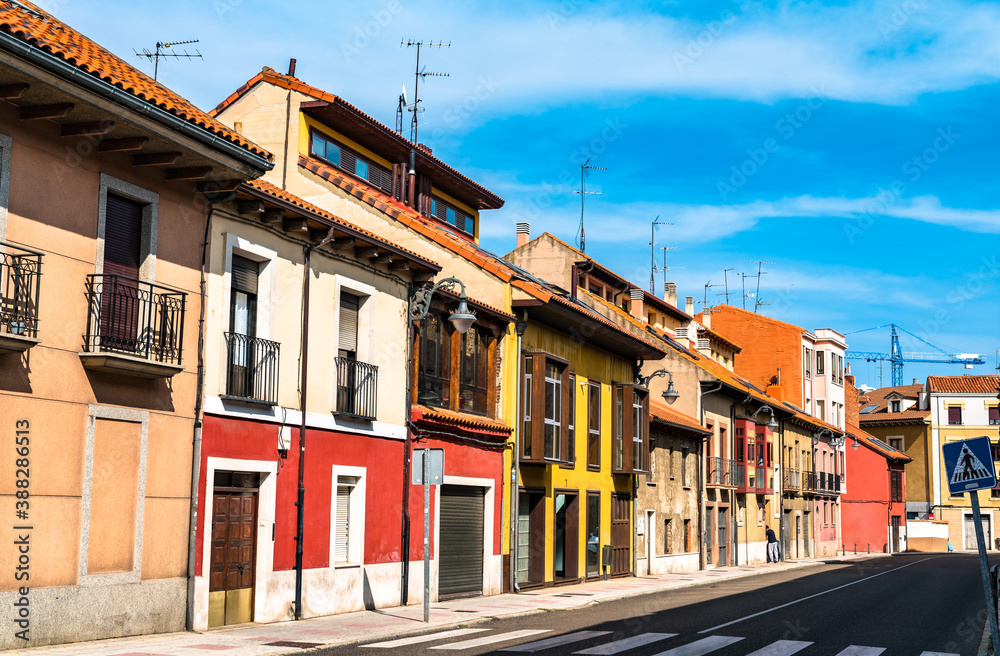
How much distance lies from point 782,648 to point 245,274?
973cm

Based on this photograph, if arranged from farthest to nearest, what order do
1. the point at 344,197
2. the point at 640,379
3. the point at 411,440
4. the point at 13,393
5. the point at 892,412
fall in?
the point at 892,412
the point at 640,379
the point at 344,197
the point at 411,440
the point at 13,393

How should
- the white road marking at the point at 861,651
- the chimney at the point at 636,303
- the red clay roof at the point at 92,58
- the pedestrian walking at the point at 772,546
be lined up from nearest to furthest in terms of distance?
the red clay roof at the point at 92,58, the white road marking at the point at 861,651, the chimney at the point at 636,303, the pedestrian walking at the point at 772,546

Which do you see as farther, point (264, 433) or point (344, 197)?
point (344, 197)

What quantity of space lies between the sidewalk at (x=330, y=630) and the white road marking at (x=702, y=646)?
13.8 feet

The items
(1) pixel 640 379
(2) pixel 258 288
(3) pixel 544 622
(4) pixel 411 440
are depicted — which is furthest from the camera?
(1) pixel 640 379

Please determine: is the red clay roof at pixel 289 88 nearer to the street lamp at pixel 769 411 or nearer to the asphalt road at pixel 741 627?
the asphalt road at pixel 741 627

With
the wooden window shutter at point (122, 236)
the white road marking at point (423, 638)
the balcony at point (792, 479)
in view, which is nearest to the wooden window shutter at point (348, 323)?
the wooden window shutter at point (122, 236)

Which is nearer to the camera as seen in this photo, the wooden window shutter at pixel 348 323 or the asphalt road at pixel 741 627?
the asphalt road at pixel 741 627

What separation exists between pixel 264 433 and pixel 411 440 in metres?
4.96

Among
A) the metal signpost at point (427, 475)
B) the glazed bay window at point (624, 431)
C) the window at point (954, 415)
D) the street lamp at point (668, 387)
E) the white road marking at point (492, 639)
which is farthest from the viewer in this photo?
the window at point (954, 415)

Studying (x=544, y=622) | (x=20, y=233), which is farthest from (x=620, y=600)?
(x=20, y=233)

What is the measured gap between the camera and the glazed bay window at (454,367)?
71.3ft

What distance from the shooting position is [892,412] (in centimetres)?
9325

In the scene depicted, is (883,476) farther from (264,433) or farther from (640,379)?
(264,433)
